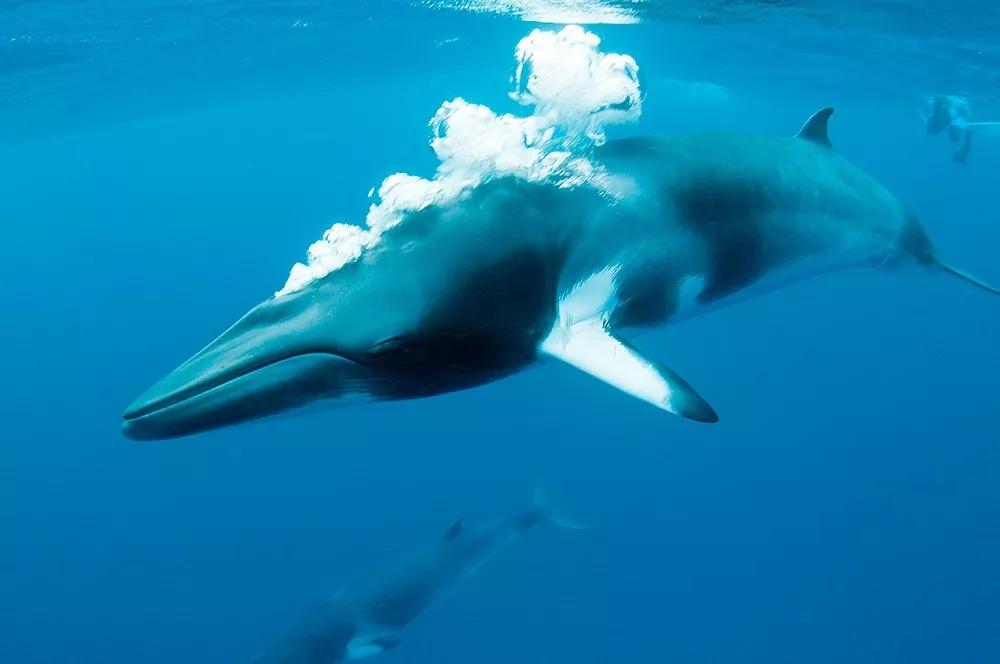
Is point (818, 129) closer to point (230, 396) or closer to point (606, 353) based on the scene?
point (606, 353)

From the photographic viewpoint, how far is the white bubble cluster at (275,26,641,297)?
5363 millimetres

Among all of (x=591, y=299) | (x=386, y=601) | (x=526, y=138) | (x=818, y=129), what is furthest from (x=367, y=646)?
(x=818, y=129)

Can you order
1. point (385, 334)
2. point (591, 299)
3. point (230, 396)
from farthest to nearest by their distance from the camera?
point (591, 299)
point (385, 334)
point (230, 396)

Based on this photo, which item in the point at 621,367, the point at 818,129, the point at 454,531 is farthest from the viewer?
the point at 454,531

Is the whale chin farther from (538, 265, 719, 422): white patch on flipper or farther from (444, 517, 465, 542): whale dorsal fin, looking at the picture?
(444, 517, 465, 542): whale dorsal fin

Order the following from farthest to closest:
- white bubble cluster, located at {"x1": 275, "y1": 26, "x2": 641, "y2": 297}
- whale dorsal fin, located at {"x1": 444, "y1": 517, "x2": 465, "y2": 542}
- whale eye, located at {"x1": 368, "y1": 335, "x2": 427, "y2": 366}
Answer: whale dorsal fin, located at {"x1": 444, "y1": 517, "x2": 465, "y2": 542} < white bubble cluster, located at {"x1": 275, "y1": 26, "x2": 641, "y2": 297} < whale eye, located at {"x1": 368, "y1": 335, "x2": 427, "y2": 366}

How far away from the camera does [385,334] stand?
4676 mm

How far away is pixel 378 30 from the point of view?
29.9 m

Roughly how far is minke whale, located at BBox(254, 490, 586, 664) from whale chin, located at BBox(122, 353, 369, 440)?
8.81 m

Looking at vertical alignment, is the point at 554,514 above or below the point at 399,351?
below

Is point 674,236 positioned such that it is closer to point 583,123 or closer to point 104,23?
point 583,123

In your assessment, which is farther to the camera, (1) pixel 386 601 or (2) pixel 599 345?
(1) pixel 386 601

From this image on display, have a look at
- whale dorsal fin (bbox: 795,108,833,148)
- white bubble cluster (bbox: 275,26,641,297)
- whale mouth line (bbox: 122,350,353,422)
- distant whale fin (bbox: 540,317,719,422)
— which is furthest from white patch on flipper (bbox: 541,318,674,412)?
whale dorsal fin (bbox: 795,108,833,148)

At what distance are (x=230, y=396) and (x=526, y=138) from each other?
3.17 m
